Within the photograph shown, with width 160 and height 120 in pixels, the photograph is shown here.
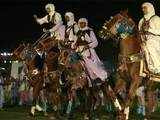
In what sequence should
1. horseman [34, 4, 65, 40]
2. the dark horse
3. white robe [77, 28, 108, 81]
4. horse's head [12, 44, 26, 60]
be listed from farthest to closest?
horse's head [12, 44, 26, 60] < horseman [34, 4, 65, 40] < white robe [77, 28, 108, 81] < the dark horse

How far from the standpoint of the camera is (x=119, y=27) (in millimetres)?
11555

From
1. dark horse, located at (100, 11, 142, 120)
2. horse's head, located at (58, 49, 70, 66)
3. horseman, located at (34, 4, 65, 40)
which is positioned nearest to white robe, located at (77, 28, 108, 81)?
horse's head, located at (58, 49, 70, 66)

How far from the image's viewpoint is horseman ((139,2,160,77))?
1141cm

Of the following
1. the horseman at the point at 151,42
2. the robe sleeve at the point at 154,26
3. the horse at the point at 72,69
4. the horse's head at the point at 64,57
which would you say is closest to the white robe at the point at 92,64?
the horse at the point at 72,69

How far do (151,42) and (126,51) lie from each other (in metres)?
0.53

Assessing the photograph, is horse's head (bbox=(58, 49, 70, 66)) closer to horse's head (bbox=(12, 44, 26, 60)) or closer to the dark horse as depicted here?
the dark horse

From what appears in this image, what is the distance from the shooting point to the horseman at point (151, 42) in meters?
11.4

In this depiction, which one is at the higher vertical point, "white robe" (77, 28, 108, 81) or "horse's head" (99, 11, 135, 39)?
"horse's head" (99, 11, 135, 39)

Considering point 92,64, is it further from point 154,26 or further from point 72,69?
point 154,26

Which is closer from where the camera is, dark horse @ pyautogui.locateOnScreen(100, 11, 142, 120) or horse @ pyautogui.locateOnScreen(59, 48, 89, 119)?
dark horse @ pyautogui.locateOnScreen(100, 11, 142, 120)

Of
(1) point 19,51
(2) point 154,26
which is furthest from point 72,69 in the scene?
(2) point 154,26

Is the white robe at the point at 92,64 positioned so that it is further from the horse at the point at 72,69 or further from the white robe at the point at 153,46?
the white robe at the point at 153,46

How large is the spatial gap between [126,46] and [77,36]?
173 centimetres

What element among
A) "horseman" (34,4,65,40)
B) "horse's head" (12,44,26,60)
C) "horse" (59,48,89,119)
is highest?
"horseman" (34,4,65,40)
